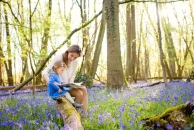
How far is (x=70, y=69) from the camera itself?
4.52m

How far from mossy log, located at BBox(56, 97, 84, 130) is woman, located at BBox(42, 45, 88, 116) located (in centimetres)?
34

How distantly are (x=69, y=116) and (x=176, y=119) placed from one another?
4.65 feet

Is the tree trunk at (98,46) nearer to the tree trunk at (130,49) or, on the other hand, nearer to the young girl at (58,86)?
the tree trunk at (130,49)

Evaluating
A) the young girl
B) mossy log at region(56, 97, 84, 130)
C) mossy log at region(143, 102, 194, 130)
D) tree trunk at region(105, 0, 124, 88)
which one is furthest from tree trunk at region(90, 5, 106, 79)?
mossy log at region(143, 102, 194, 130)

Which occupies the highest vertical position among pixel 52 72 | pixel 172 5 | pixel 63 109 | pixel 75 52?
pixel 172 5

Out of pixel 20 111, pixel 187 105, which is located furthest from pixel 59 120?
pixel 187 105

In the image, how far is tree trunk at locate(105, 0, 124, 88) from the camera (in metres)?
8.62

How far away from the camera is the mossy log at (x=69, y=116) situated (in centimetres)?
284

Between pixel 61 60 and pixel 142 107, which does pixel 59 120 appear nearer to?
pixel 61 60

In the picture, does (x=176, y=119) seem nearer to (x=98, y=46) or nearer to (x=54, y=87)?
(x=54, y=87)

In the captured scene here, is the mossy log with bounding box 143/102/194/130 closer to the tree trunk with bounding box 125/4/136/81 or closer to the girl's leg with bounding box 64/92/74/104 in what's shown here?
the girl's leg with bounding box 64/92/74/104

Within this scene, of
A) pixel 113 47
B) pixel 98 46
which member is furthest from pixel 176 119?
pixel 98 46

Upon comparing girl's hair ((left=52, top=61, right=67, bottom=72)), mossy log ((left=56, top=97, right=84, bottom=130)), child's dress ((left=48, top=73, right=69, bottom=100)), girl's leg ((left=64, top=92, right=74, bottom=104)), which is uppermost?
girl's hair ((left=52, top=61, right=67, bottom=72))

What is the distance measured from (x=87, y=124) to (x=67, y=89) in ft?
2.64
